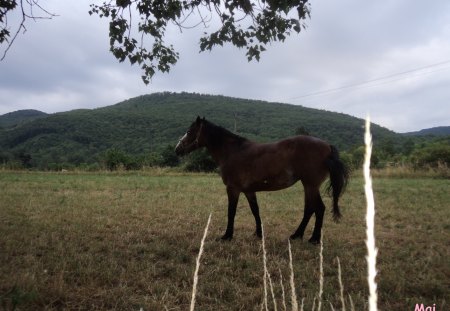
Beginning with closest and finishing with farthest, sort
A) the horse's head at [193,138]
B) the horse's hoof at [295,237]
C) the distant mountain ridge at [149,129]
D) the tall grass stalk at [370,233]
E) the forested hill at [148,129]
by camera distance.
Result: 1. the tall grass stalk at [370,233]
2. the horse's hoof at [295,237]
3. the horse's head at [193,138]
4. the distant mountain ridge at [149,129]
5. the forested hill at [148,129]

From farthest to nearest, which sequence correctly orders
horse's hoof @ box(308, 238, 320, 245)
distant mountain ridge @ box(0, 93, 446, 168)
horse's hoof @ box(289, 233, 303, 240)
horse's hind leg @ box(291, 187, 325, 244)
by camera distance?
distant mountain ridge @ box(0, 93, 446, 168) → horse's hoof @ box(289, 233, 303, 240) → horse's hind leg @ box(291, 187, 325, 244) → horse's hoof @ box(308, 238, 320, 245)

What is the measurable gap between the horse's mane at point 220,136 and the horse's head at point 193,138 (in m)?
0.14

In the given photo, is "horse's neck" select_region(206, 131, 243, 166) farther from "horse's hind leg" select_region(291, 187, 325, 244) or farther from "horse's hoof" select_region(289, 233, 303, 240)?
"horse's hoof" select_region(289, 233, 303, 240)

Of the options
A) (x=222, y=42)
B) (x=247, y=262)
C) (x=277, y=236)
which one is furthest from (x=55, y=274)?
(x=222, y=42)

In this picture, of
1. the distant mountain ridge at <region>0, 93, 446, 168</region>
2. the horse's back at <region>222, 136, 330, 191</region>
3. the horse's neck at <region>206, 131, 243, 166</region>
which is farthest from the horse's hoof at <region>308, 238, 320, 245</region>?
the distant mountain ridge at <region>0, 93, 446, 168</region>

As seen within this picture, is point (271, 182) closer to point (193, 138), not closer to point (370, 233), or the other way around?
point (193, 138)

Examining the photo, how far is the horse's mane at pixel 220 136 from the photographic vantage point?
6.38 metres

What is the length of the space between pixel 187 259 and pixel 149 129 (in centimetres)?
9054

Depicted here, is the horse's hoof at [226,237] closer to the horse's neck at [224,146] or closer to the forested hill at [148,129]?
the horse's neck at [224,146]

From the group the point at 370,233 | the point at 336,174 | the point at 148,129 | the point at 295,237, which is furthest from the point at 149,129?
the point at 370,233

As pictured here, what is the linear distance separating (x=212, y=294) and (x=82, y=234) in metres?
3.23

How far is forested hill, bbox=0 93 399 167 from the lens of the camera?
69.5 metres

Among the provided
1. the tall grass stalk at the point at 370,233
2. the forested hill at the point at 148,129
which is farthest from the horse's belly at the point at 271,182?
the forested hill at the point at 148,129

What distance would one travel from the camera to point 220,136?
6.47 metres
